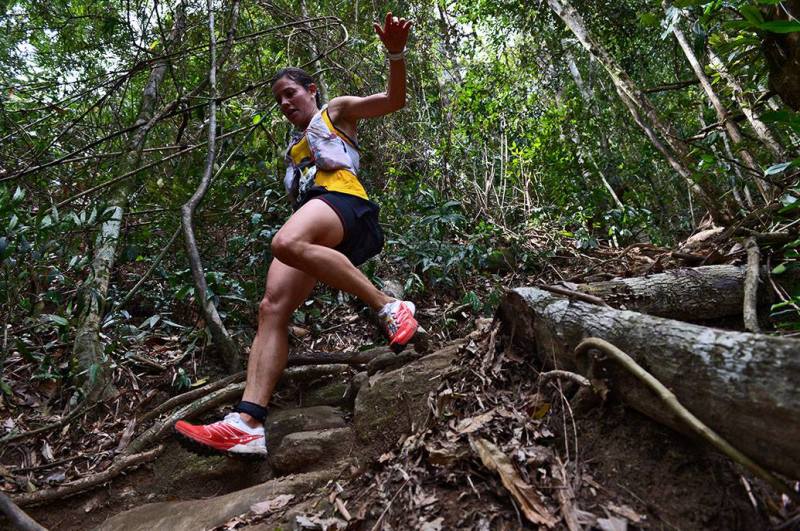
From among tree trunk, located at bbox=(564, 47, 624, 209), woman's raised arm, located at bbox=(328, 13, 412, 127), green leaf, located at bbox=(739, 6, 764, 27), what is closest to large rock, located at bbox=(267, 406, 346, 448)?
woman's raised arm, located at bbox=(328, 13, 412, 127)

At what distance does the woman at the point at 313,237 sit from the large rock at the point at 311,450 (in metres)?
0.11

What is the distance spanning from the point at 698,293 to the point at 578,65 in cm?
796

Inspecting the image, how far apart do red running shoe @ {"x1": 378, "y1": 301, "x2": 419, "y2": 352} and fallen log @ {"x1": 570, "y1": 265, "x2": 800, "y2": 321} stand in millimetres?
900

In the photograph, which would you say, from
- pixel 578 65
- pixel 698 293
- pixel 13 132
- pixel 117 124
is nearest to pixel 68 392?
pixel 13 132

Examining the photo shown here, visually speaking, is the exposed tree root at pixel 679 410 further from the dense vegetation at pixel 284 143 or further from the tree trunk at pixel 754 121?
the tree trunk at pixel 754 121

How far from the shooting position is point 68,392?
10.7 ft

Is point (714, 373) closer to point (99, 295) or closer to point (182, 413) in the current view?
point (182, 413)

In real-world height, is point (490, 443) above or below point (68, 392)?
below

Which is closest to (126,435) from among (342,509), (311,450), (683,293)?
(311,450)

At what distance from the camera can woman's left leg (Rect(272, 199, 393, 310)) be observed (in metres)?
2.51

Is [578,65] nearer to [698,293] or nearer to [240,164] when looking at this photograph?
[240,164]

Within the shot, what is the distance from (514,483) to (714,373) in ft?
1.94

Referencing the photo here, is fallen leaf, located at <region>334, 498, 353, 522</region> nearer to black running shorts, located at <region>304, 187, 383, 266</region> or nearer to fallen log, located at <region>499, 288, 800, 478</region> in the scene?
fallen log, located at <region>499, 288, 800, 478</region>

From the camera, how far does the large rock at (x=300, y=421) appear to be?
2.73 m
